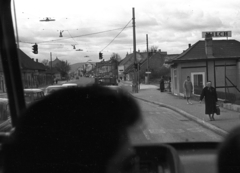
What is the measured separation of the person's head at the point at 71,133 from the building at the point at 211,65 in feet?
63.6

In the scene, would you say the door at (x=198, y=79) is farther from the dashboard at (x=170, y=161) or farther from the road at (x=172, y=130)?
the dashboard at (x=170, y=161)

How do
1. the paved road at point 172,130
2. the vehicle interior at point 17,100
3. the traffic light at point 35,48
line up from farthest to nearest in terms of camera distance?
the paved road at point 172,130
the traffic light at point 35,48
the vehicle interior at point 17,100

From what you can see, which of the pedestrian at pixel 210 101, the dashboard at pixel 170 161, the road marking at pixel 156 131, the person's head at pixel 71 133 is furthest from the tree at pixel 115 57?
the pedestrian at pixel 210 101

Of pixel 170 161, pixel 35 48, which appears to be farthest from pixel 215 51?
pixel 170 161

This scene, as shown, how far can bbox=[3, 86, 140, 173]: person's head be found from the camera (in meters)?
1.86

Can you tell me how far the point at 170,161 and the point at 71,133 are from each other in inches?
30.7

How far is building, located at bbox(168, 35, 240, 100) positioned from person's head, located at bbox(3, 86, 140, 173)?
63.6 ft

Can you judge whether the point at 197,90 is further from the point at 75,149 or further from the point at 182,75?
the point at 75,149

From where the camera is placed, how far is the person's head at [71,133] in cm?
186

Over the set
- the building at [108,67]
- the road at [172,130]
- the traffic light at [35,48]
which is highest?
the traffic light at [35,48]

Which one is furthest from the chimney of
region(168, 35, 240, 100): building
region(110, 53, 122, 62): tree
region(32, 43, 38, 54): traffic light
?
region(32, 43, 38, 54): traffic light

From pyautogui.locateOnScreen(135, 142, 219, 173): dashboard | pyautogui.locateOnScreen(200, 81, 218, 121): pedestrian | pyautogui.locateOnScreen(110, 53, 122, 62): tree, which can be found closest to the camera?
pyautogui.locateOnScreen(135, 142, 219, 173): dashboard

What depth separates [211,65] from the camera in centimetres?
2231

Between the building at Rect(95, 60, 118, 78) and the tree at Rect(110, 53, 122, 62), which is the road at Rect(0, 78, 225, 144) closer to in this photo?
the tree at Rect(110, 53, 122, 62)
